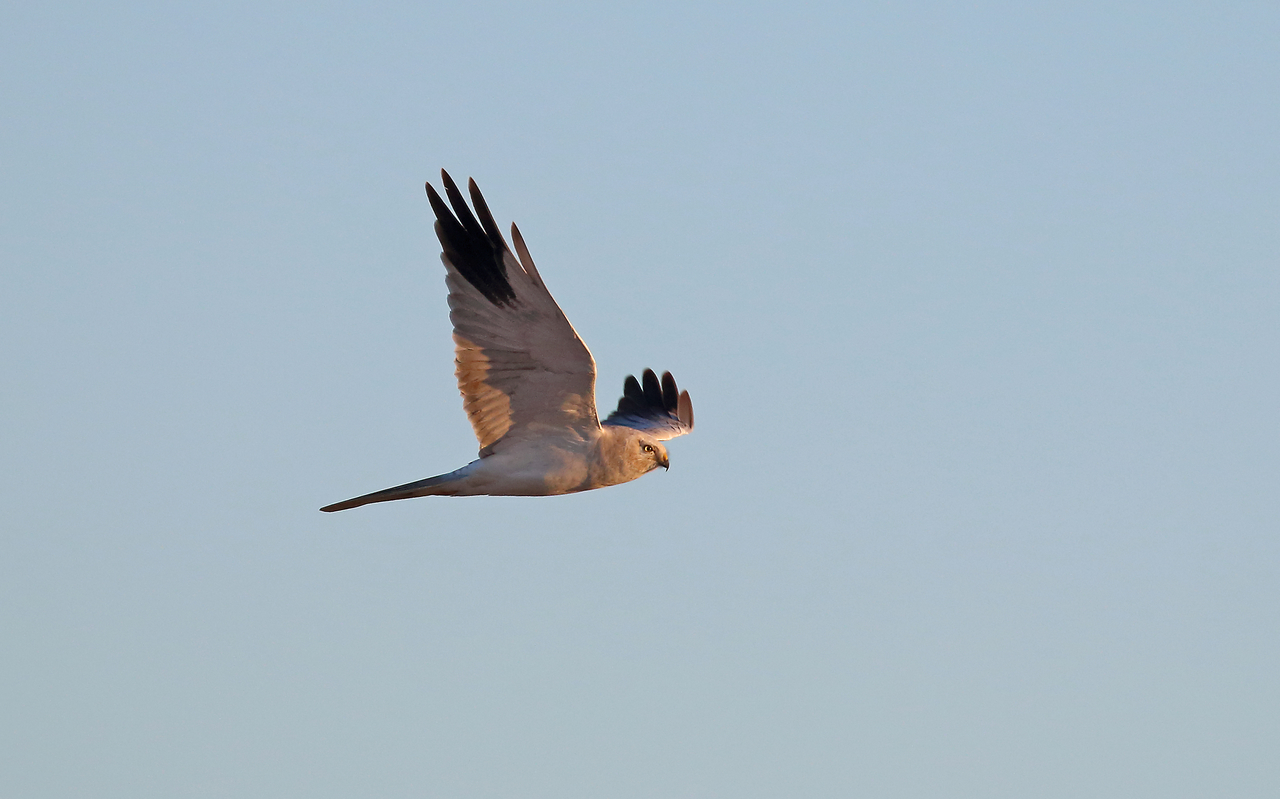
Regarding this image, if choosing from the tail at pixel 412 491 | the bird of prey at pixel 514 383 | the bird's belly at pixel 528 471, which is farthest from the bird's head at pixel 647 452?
the tail at pixel 412 491

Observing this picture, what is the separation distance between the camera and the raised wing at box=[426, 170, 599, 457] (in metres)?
12.0

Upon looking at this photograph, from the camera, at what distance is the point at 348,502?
12.4 m

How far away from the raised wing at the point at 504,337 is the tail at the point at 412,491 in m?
0.56

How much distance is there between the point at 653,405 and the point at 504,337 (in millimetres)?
5863

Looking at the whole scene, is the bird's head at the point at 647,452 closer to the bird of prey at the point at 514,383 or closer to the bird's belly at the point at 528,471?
the bird of prey at the point at 514,383

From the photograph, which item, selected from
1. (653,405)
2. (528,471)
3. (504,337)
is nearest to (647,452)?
(528,471)

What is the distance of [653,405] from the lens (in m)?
18.0

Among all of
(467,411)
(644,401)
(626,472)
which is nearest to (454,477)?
(467,411)

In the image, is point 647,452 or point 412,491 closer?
point 412,491

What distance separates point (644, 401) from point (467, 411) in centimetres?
546

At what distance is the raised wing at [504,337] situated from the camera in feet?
39.4

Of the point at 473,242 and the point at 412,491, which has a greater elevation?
the point at 473,242

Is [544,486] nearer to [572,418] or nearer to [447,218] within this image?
[572,418]

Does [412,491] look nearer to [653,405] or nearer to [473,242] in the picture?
[473,242]
